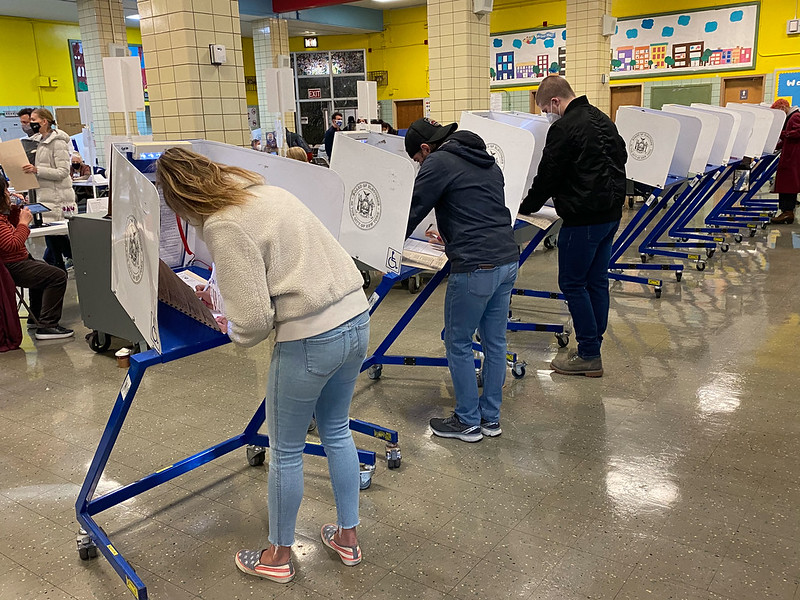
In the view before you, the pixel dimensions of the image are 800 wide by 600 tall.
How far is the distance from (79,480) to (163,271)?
1.18m

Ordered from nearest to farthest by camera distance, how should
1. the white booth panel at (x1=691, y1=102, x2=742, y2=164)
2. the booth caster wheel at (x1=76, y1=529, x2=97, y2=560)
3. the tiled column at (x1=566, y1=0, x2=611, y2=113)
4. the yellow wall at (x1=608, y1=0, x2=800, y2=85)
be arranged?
the booth caster wheel at (x1=76, y1=529, x2=97, y2=560)
the white booth panel at (x1=691, y1=102, x2=742, y2=164)
the tiled column at (x1=566, y1=0, x2=611, y2=113)
the yellow wall at (x1=608, y1=0, x2=800, y2=85)

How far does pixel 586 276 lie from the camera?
136 inches

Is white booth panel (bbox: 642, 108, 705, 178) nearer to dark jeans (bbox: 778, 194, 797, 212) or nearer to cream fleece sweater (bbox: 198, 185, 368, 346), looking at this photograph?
dark jeans (bbox: 778, 194, 797, 212)

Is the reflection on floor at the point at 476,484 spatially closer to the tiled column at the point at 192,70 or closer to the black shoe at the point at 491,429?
the black shoe at the point at 491,429

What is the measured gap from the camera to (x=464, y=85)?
26.2 ft

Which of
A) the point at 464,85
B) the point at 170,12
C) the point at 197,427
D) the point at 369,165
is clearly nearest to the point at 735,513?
the point at 369,165

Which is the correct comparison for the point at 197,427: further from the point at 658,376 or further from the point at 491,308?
the point at 658,376

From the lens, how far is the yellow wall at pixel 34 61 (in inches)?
523

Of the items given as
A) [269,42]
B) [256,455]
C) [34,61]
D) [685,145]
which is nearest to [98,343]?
[256,455]

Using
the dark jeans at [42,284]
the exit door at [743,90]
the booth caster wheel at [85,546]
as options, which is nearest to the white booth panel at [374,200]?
the booth caster wheel at [85,546]

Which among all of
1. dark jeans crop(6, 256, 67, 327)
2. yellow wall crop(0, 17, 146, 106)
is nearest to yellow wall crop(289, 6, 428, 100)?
yellow wall crop(0, 17, 146, 106)

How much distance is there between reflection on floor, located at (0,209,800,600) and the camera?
1.99 metres

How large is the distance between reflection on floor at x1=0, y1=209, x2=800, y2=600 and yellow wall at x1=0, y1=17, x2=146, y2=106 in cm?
1165

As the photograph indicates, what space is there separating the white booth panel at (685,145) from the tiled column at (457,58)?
314 cm
